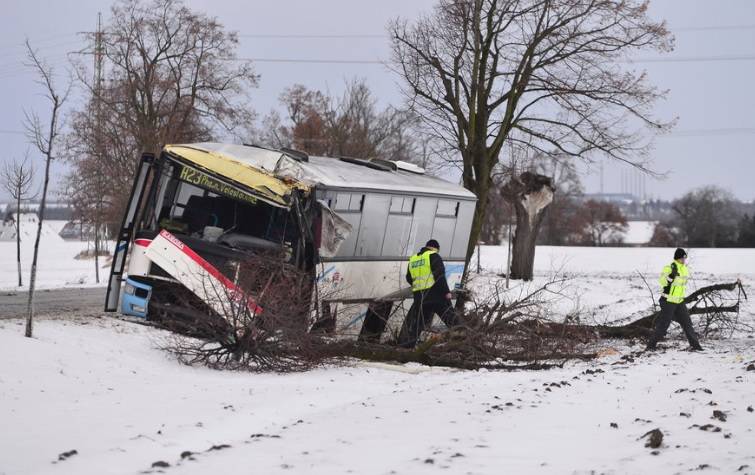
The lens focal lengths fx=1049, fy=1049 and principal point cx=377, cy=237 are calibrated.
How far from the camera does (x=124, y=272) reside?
15.6 metres

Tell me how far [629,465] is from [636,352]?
8474 millimetres

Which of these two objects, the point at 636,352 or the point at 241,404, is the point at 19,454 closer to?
the point at 241,404

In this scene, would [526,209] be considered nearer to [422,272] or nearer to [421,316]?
[422,272]

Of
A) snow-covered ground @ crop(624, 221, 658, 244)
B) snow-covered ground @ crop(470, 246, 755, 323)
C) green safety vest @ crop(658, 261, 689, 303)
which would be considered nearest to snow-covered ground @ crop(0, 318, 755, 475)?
green safety vest @ crop(658, 261, 689, 303)

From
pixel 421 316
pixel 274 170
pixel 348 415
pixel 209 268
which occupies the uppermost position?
pixel 274 170

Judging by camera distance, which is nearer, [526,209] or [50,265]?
[526,209]

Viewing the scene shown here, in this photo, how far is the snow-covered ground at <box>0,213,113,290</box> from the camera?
32.5 meters

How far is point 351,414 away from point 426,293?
592cm

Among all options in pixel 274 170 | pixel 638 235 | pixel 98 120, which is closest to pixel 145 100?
pixel 98 120

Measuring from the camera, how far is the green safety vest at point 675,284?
15.6m

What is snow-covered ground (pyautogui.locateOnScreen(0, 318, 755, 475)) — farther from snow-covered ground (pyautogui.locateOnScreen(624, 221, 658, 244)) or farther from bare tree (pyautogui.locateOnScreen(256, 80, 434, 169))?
snow-covered ground (pyautogui.locateOnScreen(624, 221, 658, 244))

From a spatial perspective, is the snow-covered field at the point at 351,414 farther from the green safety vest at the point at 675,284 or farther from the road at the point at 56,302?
the road at the point at 56,302

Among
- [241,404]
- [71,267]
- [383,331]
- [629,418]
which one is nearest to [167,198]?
[383,331]

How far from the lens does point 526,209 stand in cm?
3294
